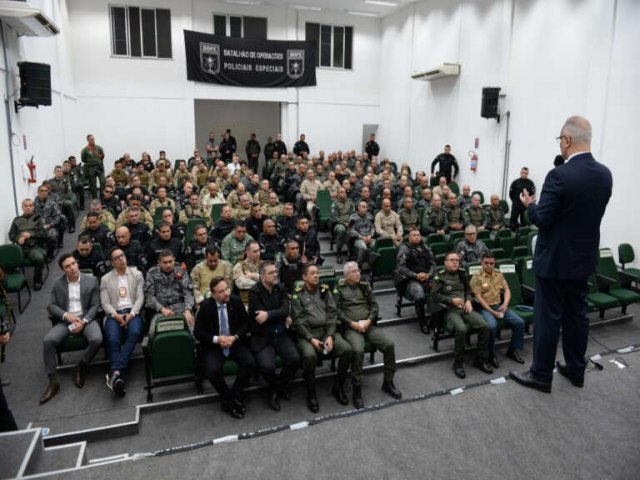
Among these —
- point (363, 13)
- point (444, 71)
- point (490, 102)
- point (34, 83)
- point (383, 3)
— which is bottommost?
point (34, 83)

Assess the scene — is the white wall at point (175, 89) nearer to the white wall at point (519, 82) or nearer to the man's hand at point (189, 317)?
the white wall at point (519, 82)

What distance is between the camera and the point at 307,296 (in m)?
4.45

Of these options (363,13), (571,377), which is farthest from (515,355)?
(363,13)

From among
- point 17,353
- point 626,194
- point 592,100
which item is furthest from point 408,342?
point 592,100

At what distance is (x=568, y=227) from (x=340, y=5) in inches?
524

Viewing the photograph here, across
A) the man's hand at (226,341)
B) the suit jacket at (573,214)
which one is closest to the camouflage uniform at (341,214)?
the man's hand at (226,341)

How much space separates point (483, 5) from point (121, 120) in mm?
9644

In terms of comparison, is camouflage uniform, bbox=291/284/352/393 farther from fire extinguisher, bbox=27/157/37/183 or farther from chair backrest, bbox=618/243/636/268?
fire extinguisher, bbox=27/157/37/183

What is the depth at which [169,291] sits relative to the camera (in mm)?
4750

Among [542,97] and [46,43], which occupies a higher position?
[46,43]

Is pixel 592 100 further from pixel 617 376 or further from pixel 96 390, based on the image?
pixel 96 390

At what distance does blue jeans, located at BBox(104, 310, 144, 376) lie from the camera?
425 cm

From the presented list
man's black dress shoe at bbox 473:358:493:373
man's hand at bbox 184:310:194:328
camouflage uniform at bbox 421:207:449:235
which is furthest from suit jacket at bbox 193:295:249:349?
camouflage uniform at bbox 421:207:449:235

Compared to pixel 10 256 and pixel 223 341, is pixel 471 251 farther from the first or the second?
pixel 10 256
